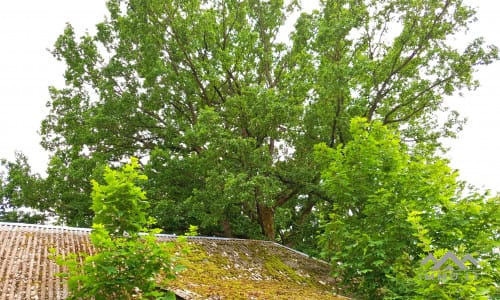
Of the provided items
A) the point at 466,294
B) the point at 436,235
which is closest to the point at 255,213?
the point at 436,235

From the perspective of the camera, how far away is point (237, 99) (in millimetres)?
14750

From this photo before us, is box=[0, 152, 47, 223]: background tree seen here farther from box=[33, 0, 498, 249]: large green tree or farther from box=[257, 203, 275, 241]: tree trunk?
box=[257, 203, 275, 241]: tree trunk

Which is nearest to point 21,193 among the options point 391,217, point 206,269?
point 206,269

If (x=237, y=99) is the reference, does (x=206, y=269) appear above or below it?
below

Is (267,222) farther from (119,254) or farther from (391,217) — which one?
(119,254)

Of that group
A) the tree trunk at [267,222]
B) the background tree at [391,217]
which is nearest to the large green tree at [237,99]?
the tree trunk at [267,222]

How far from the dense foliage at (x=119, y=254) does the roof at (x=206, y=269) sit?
935 millimetres

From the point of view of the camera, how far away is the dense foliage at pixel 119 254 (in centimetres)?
571

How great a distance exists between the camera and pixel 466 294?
524cm

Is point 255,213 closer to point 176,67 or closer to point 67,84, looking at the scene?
point 176,67

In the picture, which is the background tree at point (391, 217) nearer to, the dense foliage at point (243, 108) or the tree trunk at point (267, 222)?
the dense foliage at point (243, 108)

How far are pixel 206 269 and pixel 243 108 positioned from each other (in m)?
6.40

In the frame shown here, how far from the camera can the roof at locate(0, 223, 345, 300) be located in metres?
7.90

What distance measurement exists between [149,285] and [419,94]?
1386 centimetres
